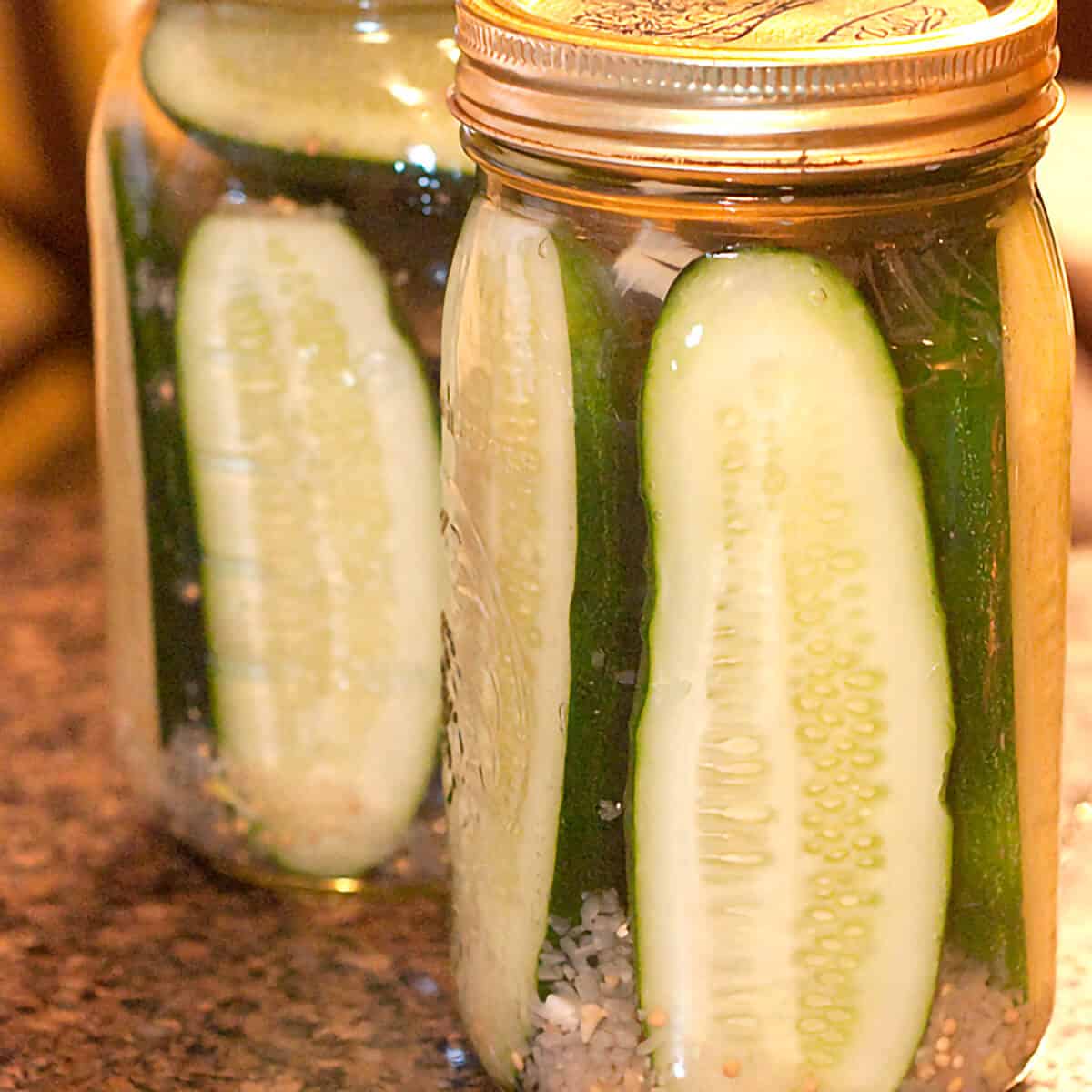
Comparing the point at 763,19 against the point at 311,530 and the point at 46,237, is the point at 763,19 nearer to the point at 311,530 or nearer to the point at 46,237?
the point at 311,530

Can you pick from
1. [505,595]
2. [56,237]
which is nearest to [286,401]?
[505,595]

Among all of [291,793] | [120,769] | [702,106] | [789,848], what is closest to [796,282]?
[702,106]

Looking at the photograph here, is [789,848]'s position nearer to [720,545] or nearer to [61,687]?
[720,545]

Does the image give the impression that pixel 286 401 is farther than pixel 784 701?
Yes

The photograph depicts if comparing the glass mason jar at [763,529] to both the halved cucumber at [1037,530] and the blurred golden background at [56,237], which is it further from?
the blurred golden background at [56,237]

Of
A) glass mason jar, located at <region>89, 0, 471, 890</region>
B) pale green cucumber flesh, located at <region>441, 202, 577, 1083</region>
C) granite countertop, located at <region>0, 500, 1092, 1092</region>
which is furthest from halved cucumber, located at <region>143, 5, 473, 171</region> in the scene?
granite countertop, located at <region>0, 500, 1092, 1092</region>

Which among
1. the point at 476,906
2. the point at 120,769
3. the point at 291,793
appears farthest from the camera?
the point at 120,769
